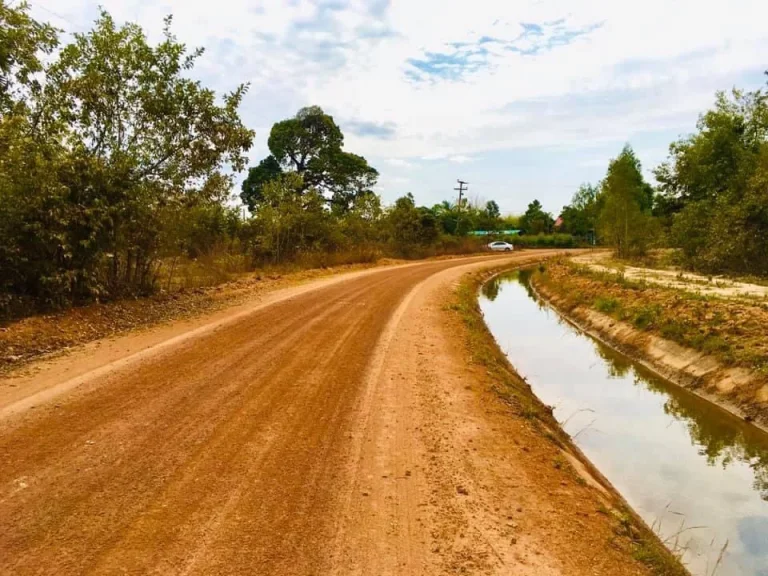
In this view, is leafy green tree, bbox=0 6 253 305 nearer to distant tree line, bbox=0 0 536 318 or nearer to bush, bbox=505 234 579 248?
distant tree line, bbox=0 0 536 318

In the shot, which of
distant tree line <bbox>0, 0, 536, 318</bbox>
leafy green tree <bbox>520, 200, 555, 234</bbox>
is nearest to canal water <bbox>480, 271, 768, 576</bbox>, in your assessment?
distant tree line <bbox>0, 0, 536, 318</bbox>

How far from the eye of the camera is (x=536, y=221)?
3356 inches

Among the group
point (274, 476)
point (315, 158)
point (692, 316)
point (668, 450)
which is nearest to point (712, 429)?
point (668, 450)

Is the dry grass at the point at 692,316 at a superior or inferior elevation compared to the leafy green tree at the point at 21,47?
inferior

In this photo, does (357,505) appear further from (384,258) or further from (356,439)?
(384,258)

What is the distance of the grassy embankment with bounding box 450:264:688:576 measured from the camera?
4121 millimetres

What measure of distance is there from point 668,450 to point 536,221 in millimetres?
80979

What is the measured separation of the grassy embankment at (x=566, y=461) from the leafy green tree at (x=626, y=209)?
31.5m

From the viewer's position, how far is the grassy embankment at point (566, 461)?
412 centimetres

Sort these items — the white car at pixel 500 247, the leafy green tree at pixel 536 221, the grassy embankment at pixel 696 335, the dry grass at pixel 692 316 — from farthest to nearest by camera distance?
the leafy green tree at pixel 536 221
the white car at pixel 500 247
the dry grass at pixel 692 316
the grassy embankment at pixel 696 335

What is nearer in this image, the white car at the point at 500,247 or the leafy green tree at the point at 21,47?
the leafy green tree at the point at 21,47

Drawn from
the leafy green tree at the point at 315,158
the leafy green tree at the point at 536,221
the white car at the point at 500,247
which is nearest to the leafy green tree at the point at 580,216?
the leafy green tree at the point at 536,221

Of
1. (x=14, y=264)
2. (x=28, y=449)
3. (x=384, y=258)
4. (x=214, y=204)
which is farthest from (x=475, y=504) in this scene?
(x=384, y=258)

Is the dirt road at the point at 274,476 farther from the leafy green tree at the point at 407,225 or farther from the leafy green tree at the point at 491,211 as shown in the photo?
the leafy green tree at the point at 491,211
